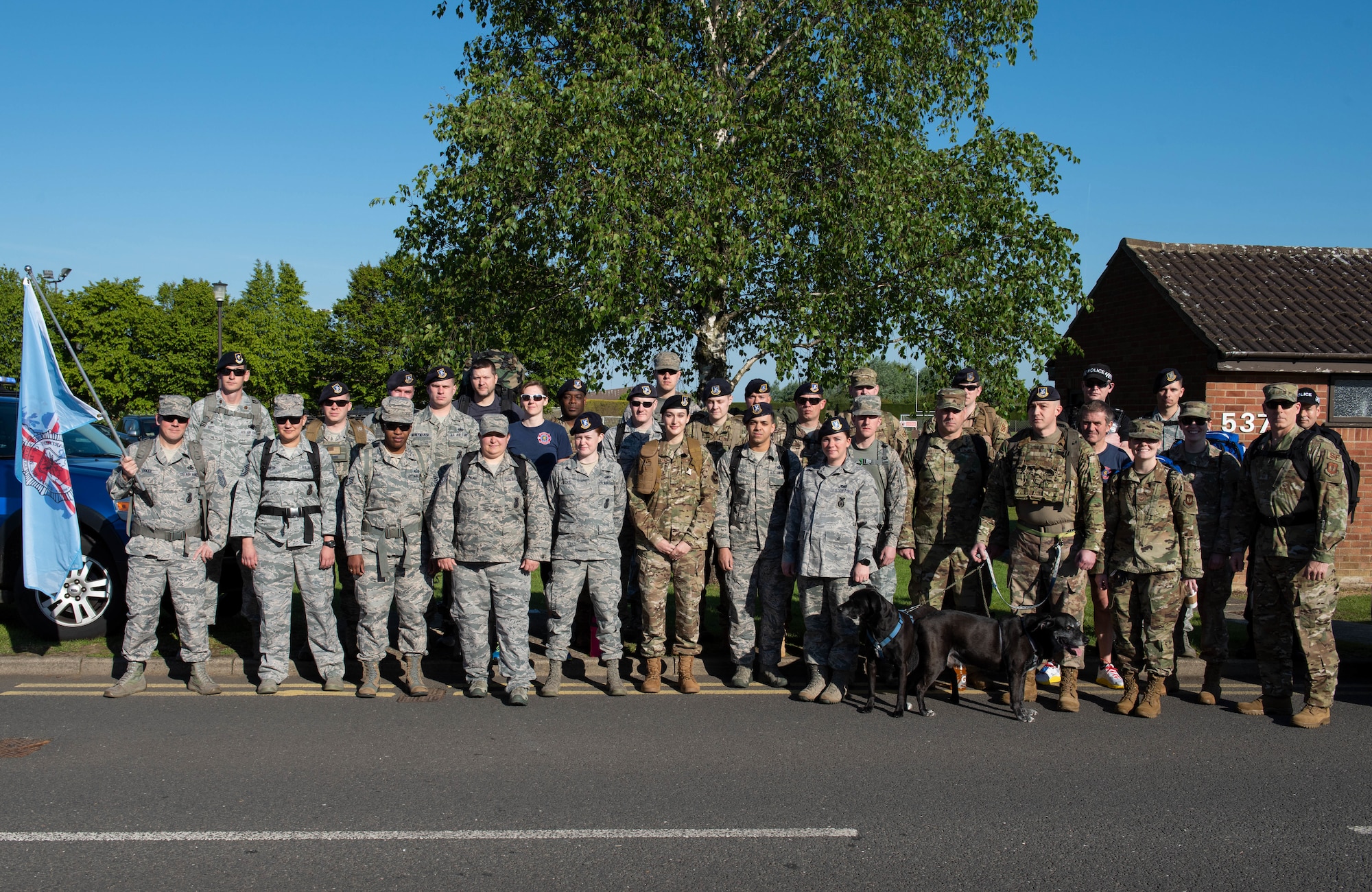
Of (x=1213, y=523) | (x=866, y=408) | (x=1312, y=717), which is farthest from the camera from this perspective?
(x=1213, y=523)

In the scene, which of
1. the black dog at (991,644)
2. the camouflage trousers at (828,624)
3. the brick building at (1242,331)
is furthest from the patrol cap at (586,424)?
the brick building at (1242,331)

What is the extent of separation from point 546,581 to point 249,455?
7.69 ft

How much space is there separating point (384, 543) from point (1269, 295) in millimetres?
13991

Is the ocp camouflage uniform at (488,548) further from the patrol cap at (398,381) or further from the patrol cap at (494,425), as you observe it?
the patrol cap at (398,381)

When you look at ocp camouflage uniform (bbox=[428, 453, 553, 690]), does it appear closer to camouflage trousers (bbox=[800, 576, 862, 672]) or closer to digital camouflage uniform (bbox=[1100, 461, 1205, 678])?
camouflage trousers (bbox=[800, 576, 862, 672])

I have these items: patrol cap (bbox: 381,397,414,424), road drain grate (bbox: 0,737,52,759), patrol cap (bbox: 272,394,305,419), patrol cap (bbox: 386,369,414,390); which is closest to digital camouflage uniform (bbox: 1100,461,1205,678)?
patrol cap (bbox: 381,397,414,424)

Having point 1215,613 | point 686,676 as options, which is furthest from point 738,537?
point 1215,613

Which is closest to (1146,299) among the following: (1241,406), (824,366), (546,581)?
(1241,406)

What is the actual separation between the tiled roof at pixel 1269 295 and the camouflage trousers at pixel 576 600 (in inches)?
396

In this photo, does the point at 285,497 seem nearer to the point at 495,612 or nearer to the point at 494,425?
the point at 494,425

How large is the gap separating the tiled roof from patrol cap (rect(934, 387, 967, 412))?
7.51 metres

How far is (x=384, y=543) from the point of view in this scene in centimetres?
659

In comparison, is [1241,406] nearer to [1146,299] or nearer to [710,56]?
[1146,299]

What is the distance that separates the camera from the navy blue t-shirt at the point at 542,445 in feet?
24.5
